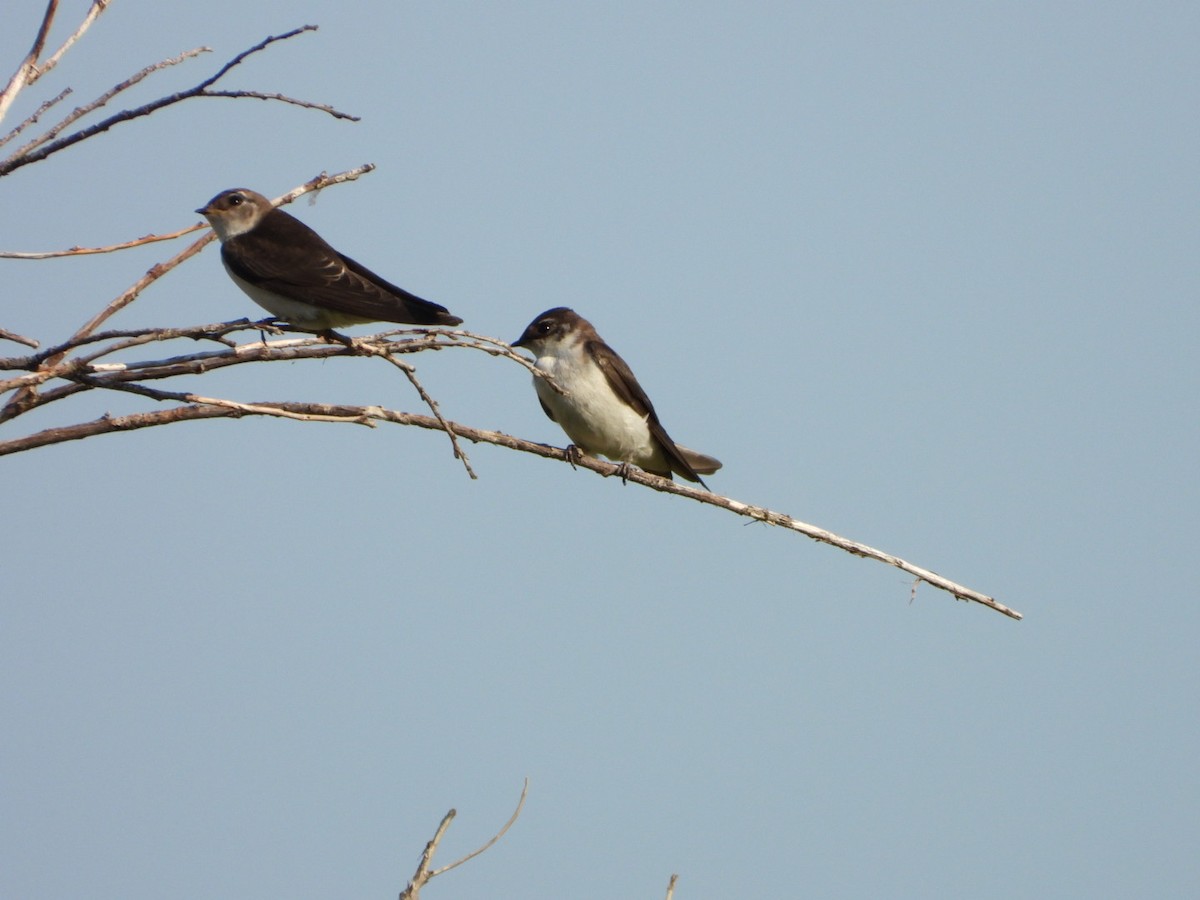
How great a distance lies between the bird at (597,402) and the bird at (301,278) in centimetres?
190

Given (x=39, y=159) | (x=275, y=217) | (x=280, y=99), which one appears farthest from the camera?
(x=275, y=217)

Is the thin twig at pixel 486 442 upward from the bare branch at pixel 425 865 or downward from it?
upward

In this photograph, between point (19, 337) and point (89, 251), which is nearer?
point (19, 337)

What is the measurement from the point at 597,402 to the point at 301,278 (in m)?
2.46

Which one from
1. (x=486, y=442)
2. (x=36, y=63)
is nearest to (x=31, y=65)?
(x=36, y=63)

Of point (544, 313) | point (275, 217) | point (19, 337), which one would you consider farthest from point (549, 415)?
point (19, 337)

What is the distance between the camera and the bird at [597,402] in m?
8.91

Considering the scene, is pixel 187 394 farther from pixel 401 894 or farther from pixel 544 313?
pixel 544 313

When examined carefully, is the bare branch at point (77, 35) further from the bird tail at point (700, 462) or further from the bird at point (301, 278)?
the bird tail at point (700, 462)

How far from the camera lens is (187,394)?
161 inches

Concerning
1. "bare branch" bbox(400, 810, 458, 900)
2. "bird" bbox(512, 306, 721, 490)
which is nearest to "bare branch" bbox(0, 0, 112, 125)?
"bare branch" bbox(400, 810, 458, 900)

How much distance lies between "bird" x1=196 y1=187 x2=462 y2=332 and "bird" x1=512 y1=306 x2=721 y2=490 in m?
1.90

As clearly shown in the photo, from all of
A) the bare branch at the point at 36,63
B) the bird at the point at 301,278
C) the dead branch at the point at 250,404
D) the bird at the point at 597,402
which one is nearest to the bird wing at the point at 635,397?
the bird at the point at 597,402

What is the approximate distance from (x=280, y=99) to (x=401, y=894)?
281 centimetres
